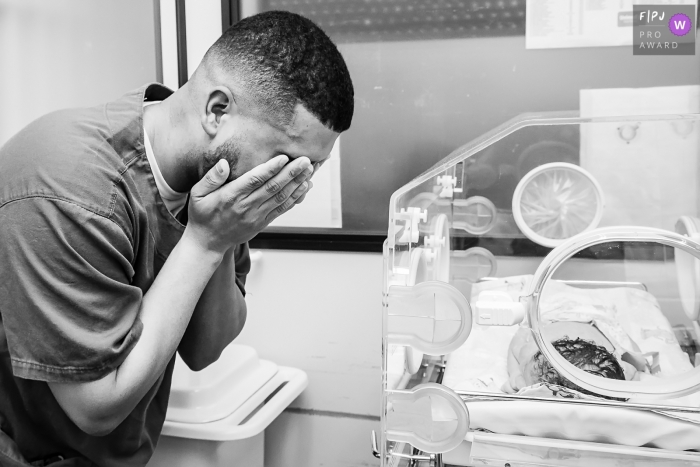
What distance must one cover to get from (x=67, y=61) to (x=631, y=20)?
1622 millimetres

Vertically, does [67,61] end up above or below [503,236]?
→ above

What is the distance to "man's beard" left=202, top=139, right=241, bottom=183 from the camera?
0.99 metres

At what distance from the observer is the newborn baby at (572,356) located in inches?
44.1

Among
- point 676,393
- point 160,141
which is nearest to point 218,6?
point 160,141

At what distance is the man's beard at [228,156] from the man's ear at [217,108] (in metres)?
0.03

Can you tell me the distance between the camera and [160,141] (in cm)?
104

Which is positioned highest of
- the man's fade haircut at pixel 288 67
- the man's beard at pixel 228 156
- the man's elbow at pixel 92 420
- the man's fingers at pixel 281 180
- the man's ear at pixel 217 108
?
the man's fade haircut at pixel 288 67

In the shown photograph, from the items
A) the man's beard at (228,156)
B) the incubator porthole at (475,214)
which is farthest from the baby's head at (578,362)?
the man's beard at (228,156)

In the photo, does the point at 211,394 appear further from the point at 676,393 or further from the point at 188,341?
the point at 676,393

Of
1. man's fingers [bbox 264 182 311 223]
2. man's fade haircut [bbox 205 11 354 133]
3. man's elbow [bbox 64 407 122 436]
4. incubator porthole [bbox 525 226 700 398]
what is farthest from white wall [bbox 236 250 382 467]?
man's elbow [bbox 64 407 122 436]

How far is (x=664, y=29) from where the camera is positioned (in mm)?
1556

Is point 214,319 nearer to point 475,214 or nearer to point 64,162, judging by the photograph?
point 64,162

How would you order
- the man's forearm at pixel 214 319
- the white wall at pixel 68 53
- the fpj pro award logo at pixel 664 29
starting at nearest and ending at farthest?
the man's forearm at pixel 214 319 → the fpj pro award logo at pixel 664 29 → the white wall at pixel 68 53

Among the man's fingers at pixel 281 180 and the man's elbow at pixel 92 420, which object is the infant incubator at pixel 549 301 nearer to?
the man's fingers at pixel 281 180
